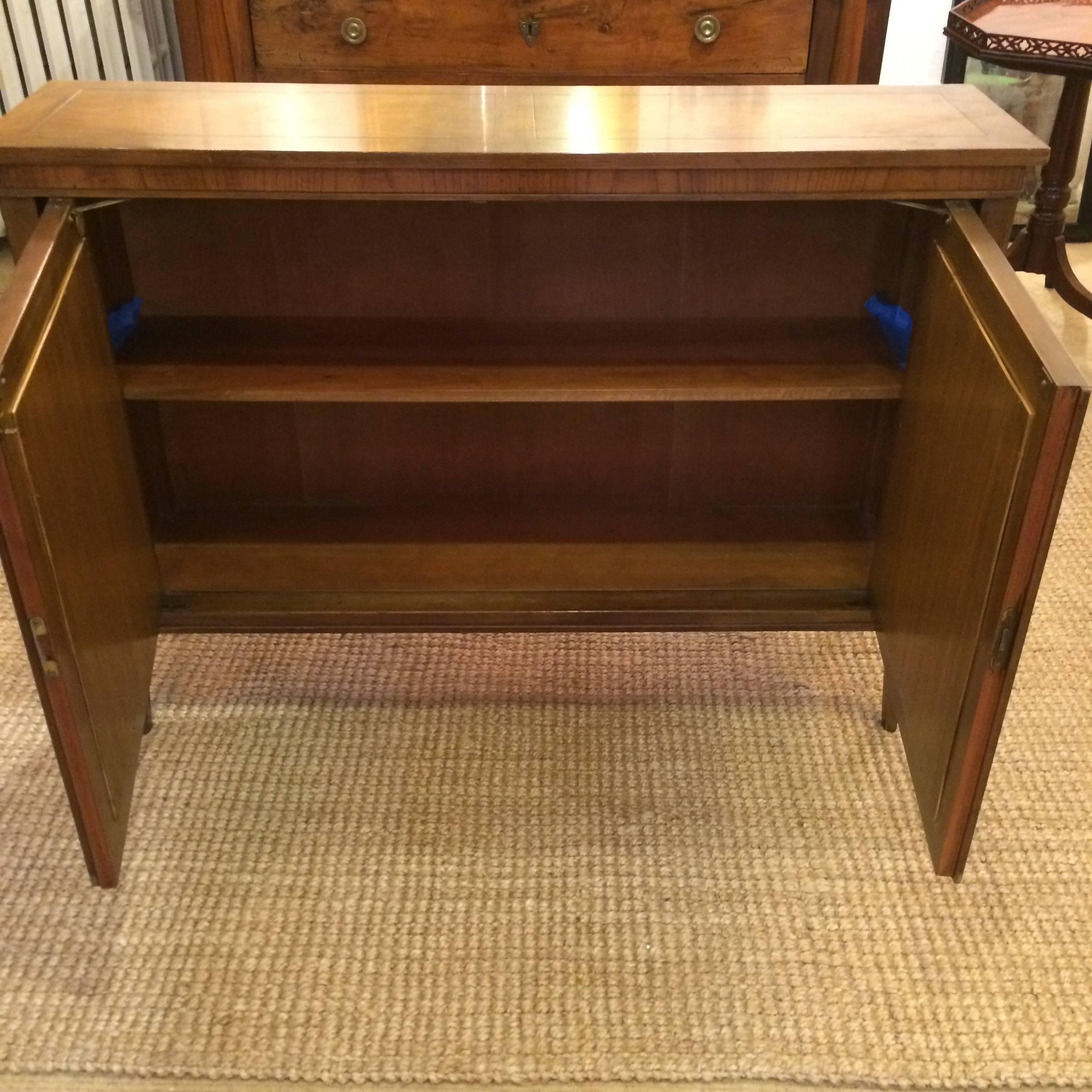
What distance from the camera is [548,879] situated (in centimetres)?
106

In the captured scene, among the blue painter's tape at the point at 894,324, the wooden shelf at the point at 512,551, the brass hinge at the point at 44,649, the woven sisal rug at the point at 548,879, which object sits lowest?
the woven sisal rug at the point at 548,879

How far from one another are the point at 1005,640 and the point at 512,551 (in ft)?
1.81

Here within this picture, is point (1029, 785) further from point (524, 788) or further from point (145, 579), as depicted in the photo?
point (145, 579)

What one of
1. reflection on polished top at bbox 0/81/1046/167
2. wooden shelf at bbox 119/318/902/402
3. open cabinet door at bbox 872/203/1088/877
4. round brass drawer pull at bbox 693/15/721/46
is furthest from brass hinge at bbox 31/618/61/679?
round brass drawer pull at bbox 693/15/721/46

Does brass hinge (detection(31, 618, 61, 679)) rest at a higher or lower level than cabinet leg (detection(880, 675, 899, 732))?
higher

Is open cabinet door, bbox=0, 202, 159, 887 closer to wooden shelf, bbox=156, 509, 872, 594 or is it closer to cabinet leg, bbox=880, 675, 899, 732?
wooden shelf, bbox=156, 509, 872, 594

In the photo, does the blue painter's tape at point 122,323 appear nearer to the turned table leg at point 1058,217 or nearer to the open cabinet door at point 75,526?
the open cabinet door at point 75,526

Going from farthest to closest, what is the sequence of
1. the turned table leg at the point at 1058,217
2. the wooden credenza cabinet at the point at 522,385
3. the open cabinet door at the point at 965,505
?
the turned table leg at the point at 1058,217 < the wooden credenza cabinet at the point at 522,385 < the open cabinet door at the point at 965,505

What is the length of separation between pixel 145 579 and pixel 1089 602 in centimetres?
115

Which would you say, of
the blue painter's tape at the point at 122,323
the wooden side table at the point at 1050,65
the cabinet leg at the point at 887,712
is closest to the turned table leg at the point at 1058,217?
the wooden side table at the point at 1050,65

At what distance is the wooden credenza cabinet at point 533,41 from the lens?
153 centimetres

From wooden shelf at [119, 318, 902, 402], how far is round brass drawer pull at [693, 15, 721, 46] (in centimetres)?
61

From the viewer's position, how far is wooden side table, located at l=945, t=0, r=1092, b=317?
1618 mm

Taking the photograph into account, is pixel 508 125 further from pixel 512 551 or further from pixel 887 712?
pixel 887 712
